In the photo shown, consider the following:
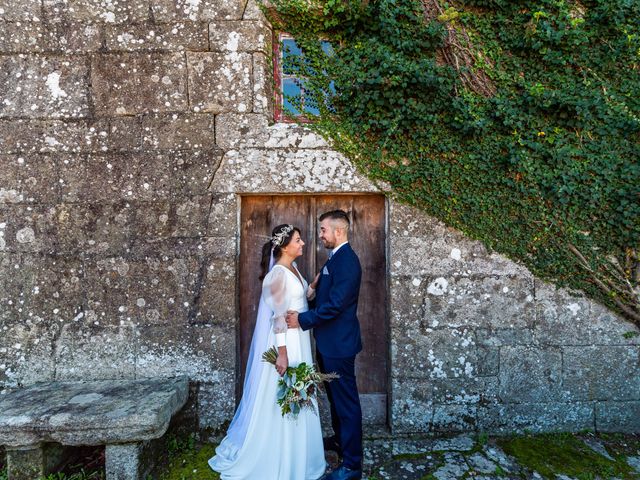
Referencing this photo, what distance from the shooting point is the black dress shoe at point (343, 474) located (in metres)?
2.83

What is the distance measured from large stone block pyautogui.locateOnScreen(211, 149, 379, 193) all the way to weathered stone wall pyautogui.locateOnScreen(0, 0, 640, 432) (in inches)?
0.5

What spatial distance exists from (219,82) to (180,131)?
51 centimetres

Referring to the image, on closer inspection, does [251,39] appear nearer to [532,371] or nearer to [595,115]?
[595,115]

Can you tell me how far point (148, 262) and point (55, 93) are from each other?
1582mm

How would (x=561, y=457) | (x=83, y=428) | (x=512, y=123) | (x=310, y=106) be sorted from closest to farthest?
(x=83, y=428) < (x=561, y=457) < (x=512, y=123) < (x=310, y=106)

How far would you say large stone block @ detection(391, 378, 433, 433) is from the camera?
3520 millimetres

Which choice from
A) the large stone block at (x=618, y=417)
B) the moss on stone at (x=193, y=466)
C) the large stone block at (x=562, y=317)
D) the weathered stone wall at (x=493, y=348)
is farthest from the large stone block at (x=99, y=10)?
the large stone block at (x=618, y=417)

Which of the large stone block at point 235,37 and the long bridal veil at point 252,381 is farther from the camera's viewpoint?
the large stone block at point 235,37

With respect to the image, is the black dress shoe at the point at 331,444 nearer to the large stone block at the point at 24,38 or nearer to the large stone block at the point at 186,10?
the large stone block at the point at 186,10

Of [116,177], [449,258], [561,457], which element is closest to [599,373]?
[561,457]

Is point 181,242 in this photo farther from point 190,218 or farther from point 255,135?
point 255,135

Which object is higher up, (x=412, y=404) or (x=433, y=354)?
(x=433, y=354)

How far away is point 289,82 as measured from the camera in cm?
380

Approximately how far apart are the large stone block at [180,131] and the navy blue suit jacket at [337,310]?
4.84 ft
